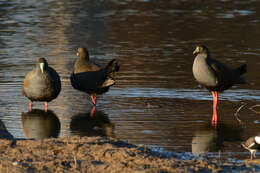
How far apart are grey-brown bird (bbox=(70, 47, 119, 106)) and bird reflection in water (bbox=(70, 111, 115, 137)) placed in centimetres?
83

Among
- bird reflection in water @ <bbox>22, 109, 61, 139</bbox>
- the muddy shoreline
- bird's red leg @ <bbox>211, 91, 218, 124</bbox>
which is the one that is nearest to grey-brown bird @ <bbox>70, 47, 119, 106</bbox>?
bird reflection in water @ <bbox>22, 109, 61, 139</bbox>

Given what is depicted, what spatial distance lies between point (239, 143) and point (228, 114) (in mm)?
2139

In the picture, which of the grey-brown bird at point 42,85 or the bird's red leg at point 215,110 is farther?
the grey-brown bird at point 42,85

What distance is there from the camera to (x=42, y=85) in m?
12.5

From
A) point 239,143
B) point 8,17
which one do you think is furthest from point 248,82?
point 8,17

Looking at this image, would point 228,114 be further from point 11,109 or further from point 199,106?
point 11,109

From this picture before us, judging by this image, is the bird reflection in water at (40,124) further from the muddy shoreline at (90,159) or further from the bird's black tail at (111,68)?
the muddy shoreline at (90,159)

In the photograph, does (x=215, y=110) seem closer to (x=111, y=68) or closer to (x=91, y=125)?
(x=111, y=68)

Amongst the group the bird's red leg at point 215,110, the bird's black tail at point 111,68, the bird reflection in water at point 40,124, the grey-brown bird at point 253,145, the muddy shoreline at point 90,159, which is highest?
the bird's black tail at point 111,68

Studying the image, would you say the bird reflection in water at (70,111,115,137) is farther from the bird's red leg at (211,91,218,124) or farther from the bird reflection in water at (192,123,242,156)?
the bird's red leg at (211,91,218,124)

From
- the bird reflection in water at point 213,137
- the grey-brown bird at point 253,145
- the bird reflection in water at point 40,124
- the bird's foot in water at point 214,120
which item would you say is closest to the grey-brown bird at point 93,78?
the bird reflection in water at point 40,124

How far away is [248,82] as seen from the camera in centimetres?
1527

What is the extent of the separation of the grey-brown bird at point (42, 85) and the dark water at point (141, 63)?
41 centimetres

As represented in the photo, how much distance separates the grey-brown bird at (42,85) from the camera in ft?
40.8
